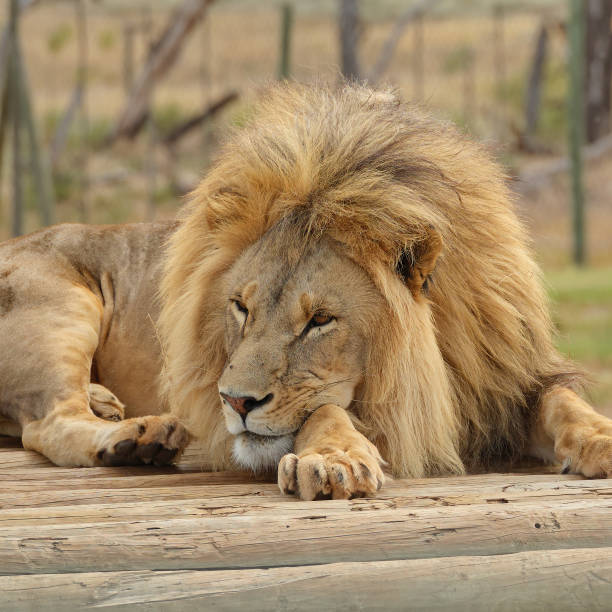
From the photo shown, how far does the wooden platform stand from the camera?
1.98 metres

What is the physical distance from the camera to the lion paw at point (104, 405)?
3.53 metres

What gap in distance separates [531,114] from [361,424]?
13.9m

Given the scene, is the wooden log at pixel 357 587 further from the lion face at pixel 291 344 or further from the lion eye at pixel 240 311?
the lion eye at pixel 240 311

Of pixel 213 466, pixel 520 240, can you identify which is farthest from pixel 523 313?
pixel 213 466

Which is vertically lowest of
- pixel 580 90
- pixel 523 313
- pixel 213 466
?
pixel 213 466

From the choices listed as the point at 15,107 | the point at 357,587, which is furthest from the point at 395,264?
the point at 15,107

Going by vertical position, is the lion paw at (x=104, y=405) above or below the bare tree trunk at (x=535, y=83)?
below

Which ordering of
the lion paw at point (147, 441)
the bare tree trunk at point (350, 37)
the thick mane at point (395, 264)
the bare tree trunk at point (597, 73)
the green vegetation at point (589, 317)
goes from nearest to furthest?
the thick mane at point (395, 264), the lion paw at point (147, 441), the green vegetation at point (589, 317), the bare tree trunk at point (350, 37), the bare tree trunk at point (597, 73)

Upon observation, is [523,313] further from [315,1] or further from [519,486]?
[315,1]

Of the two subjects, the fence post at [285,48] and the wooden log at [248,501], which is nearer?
the wooden log at [248,501]

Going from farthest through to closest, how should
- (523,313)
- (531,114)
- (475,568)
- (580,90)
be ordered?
1. (531,114)
2. (580,90)
3. (523,313)
4. (475,568)

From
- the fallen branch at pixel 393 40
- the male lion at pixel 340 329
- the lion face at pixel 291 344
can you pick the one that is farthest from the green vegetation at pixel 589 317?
the lion face at pixel 291 344

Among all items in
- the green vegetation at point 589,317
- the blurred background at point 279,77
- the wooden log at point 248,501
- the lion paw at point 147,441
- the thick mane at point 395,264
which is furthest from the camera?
the blurred background at point 279,77

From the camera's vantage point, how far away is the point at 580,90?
10047mm
